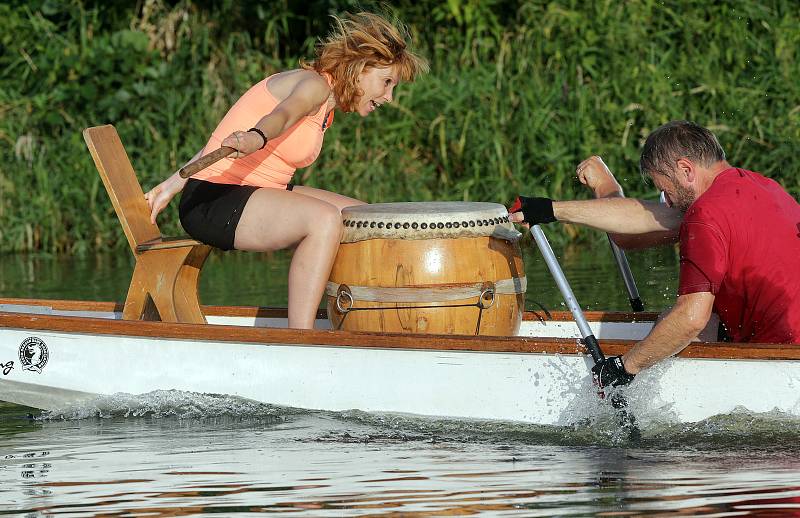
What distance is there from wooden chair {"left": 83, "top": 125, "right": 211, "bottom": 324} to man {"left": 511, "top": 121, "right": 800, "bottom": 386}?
1.64 m

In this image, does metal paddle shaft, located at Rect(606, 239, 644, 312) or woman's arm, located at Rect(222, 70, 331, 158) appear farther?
metal paddle shaft, located at Rect(606, 239, 644, 312)

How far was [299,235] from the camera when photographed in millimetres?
6430

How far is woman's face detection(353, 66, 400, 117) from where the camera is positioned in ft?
21.4

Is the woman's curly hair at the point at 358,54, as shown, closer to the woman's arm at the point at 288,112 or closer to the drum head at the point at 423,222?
the woman's arm at the point at 288,112

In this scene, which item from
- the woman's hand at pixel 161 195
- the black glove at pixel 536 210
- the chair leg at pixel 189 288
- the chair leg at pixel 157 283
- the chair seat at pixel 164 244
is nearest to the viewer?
the black glove at pixel 536 210

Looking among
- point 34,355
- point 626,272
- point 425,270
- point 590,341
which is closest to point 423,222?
point 425,270

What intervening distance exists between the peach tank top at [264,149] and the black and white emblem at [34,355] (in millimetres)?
1000

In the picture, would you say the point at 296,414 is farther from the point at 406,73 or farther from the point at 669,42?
the point at 669,42

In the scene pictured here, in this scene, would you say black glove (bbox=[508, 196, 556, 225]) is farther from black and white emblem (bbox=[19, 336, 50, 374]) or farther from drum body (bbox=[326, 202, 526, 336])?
black and white emblem (bbox=[19, 336, 50, 374])

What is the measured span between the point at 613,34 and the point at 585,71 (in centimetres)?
36

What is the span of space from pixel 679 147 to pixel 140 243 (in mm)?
2397

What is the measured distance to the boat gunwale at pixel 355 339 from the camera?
19.0 ft

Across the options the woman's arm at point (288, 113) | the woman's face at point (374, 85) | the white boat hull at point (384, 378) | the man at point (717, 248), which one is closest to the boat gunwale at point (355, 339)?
the white boat hull at point (384, 378)

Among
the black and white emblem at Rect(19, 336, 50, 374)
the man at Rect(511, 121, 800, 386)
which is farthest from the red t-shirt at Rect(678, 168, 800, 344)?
the black and white emblem at Rect(19, 336, 50, 374)
